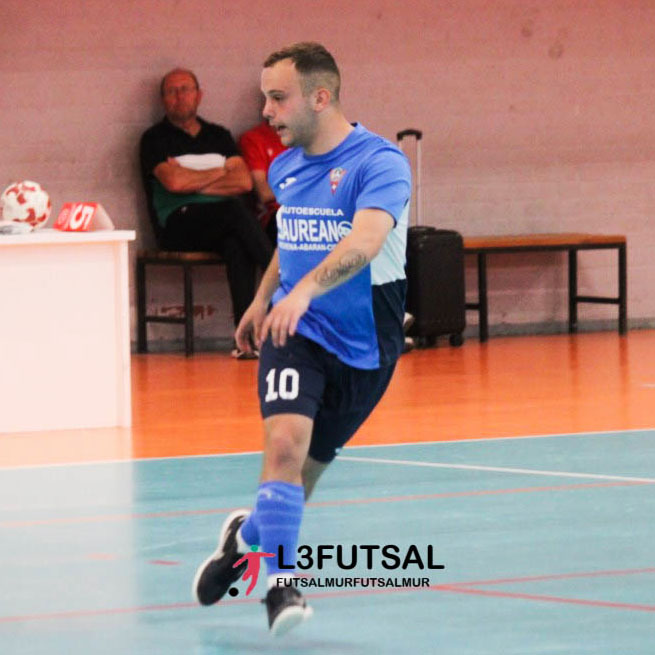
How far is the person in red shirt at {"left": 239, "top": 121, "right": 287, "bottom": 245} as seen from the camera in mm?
10352

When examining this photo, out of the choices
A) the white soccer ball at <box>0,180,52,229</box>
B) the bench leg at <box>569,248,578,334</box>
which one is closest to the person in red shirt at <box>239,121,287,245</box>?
the bench leg at <box>569,248,578,334</box>

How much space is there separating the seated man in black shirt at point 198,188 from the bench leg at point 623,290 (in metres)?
2.64

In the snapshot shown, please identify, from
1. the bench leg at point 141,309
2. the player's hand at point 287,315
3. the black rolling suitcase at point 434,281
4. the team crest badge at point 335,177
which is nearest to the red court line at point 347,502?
the team crest badge at point 335,177

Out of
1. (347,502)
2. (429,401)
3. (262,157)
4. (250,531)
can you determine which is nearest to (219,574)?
(250,531)

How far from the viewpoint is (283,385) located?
3.63 m

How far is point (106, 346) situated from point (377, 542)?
9.90ft

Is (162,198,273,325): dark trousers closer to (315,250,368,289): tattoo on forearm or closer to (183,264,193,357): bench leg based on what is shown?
(183,264,193,357): bench leg

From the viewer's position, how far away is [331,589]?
Answer: 4047mm

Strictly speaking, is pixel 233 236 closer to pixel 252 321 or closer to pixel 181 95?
pixel 181 95

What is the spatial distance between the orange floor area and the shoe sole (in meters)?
3.04

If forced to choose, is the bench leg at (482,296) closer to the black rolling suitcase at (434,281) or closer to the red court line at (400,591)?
the black rolling suitcase at (434,281)

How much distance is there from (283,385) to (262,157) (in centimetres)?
686

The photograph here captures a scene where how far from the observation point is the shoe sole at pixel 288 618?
11.2ft

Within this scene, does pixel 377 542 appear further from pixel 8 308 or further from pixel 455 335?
pixel 455 335
